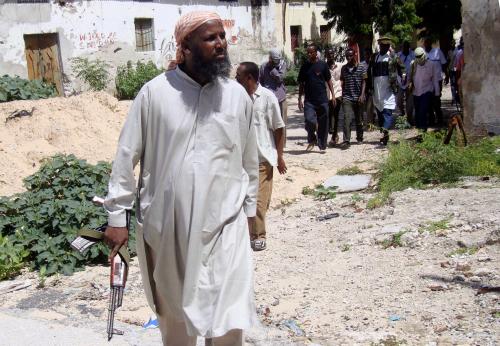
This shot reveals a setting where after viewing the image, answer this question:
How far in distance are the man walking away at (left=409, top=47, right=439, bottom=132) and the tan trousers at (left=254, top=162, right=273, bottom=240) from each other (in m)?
6.28

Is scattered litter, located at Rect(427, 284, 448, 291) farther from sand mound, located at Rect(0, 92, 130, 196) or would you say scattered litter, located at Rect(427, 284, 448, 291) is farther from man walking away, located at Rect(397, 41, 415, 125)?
man walking away, located at Rect(397, 41, 415, 125)

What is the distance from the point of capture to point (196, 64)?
10.9ft

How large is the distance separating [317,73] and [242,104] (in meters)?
7.98

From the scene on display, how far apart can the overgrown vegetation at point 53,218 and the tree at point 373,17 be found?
14.5 metres

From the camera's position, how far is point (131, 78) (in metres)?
19.3

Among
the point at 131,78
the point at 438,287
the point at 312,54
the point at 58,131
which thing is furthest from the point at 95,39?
the point at 438,287

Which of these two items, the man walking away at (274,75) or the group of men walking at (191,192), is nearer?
the group of men walking at (191,192)

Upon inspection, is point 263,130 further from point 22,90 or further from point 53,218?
point 22,90

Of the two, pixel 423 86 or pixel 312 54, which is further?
pixel 423 86

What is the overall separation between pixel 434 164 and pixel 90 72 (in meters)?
12.0

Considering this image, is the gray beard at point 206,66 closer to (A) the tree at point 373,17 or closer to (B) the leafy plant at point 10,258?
(B) the leafy plant at point 10,258

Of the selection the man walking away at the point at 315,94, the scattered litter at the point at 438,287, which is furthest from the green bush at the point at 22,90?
the scattered litter at the point at 438,287

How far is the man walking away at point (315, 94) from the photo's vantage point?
11.3 metres

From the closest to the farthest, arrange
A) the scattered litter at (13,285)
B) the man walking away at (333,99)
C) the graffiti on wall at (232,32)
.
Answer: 1. the scattered litter at (13,285)
2. the man walking away at (333,99)
3. the graffiti on wall at (232,32)
